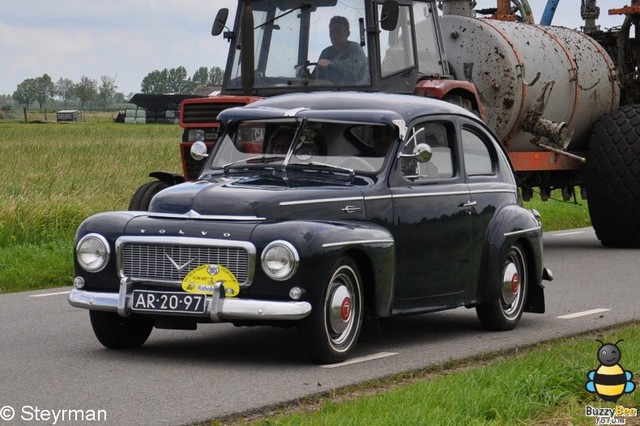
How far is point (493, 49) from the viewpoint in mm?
18547

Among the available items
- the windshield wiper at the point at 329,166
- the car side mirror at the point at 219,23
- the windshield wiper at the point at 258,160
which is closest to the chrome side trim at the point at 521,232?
the windshield wiper at the point at 329,166

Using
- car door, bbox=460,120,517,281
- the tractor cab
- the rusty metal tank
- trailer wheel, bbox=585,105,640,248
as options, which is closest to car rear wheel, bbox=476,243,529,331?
car door, bbox=460,120,517,281

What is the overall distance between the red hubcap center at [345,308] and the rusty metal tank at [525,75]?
31.6 feet

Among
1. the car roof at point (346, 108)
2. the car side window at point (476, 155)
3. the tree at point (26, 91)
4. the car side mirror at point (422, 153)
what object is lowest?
the tree at point (26, 91)

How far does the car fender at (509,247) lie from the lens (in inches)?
428

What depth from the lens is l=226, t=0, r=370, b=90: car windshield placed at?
52.6 feet

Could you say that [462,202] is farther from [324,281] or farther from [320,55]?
[320,55]

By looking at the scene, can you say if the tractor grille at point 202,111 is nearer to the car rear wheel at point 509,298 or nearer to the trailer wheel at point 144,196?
the trailer wheel at point 144,196

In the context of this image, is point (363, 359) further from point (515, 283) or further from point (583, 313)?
point (583, 313)

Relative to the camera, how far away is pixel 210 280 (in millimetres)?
9000

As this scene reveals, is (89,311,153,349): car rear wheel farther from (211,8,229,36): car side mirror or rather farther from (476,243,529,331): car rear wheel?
(211,8,229,36): car side mirror

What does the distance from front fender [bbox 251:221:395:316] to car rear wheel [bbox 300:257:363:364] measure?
0.34 feet

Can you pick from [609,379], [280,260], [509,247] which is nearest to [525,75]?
[509,247]

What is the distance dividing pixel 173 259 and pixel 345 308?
1.09m
